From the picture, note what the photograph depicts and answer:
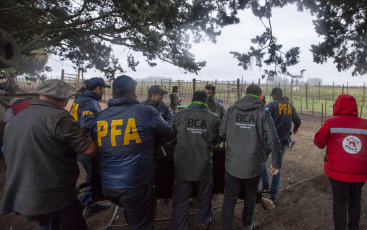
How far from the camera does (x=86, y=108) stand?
3.14 metres

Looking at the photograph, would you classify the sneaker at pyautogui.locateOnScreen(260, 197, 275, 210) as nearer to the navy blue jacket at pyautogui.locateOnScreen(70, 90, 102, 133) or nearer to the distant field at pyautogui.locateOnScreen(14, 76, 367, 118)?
the navy blue jacket at pyautogui.locateOnScreen(70, 90, 102, 133)

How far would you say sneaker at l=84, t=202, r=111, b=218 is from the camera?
3429 mm

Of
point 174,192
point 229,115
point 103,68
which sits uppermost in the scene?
point 103,68

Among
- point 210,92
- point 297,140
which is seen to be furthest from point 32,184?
point 297,140

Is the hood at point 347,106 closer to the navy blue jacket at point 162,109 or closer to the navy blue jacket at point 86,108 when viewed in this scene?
the navy blue jacket at point 162,109

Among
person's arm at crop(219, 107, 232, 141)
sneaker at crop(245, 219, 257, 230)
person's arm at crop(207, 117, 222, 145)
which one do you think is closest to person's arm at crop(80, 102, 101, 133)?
person's arm at crop(207, 117, 222, 145)

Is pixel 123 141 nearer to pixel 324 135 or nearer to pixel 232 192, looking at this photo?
pixel 232 192

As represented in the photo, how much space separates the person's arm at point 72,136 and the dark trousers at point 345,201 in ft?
8.93

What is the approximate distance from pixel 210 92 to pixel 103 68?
4.11 meters

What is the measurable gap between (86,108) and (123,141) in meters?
1.55

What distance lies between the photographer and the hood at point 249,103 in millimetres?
2635

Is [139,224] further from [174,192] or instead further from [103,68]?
[103,68]

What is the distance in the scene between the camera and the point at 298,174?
5.15 metres

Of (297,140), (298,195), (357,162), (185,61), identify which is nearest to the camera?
(357,162)
